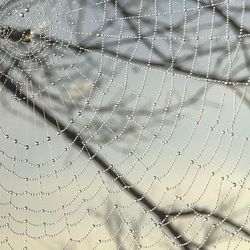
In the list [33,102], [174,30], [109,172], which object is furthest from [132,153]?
[33,102]

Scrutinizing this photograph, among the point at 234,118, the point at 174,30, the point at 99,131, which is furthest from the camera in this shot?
the point at 99,131

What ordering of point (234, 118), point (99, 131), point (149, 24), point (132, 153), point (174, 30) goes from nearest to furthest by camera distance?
1. point (234, 118)
2. point (132, 153)
3. point (174, 30)
4. point (149, 24)
5. point (99, 131)

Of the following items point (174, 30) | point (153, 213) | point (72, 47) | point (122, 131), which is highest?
point (174, 30)

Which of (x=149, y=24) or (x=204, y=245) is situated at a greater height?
(x=149, y=24)

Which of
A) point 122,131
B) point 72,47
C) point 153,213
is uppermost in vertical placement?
point 72,47

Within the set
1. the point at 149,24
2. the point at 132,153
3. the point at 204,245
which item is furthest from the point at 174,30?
the point at 204,245

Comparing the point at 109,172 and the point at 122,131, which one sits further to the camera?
the point at 122,131

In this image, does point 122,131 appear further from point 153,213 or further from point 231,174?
point 231,174

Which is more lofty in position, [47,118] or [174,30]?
[174,30]

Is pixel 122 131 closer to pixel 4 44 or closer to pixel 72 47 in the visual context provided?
pixel 72 47
